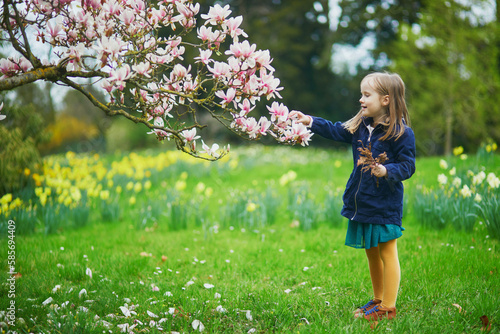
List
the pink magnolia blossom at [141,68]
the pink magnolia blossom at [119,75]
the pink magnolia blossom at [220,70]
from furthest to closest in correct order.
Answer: the pink magnolia blossom at [220,70] → the pink magnolia blossom at [141,68] → the pink magnolia blossom at [119,75]

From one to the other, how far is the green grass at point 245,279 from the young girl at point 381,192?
0.23 m

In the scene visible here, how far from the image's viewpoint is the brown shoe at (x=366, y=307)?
2437 mm

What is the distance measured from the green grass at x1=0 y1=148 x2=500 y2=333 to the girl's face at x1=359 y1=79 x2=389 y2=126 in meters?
1.33

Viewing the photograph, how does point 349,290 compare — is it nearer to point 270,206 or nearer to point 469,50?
point 270,206

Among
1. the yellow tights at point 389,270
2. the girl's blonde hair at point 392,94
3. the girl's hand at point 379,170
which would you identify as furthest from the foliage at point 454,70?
the girl's hand at point 379,170

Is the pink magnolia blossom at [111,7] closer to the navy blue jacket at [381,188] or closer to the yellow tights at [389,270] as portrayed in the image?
the navy blue jacket at [381,188]

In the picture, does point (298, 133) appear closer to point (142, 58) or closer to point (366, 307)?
point (142, 58)

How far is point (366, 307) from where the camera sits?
8.24 ft

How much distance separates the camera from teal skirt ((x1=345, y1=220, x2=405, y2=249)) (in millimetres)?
2352

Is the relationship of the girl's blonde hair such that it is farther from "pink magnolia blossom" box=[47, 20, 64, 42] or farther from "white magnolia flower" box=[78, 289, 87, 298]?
"white magnolia flower" box=[78, 289, 87, 298]

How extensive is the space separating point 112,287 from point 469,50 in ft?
34.9

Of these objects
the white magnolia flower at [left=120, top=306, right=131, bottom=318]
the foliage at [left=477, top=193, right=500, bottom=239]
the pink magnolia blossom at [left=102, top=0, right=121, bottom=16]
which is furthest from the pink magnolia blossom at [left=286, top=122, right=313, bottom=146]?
the foliage at [left=477, top=193, right=500, bottom=239]

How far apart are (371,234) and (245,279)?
1231 millimetres

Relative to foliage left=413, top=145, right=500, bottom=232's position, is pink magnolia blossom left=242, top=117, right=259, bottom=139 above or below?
above
